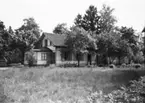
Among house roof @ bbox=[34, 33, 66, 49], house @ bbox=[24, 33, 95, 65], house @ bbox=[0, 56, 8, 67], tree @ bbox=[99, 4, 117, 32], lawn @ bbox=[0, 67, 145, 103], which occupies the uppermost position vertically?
tree @ bbox=[99, 4, 117, 32]

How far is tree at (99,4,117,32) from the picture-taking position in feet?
131

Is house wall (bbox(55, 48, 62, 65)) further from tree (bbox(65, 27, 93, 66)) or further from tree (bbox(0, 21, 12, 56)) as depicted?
tree (bbox(0, 21, 12, 56))

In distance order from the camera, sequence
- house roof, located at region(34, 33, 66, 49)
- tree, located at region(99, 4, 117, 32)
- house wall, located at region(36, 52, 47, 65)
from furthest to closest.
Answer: tree, located at region(99, 4, 117, 32) → house roof, located at region(34, 33, 66, 49) → house wall, located at region(36, 52, 47, 65)

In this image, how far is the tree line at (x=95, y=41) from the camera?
83.6ft

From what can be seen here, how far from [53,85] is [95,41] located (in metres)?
18.7

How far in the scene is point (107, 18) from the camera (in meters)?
39.9

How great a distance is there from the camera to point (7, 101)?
571cm

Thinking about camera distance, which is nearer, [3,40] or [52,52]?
[3,40]

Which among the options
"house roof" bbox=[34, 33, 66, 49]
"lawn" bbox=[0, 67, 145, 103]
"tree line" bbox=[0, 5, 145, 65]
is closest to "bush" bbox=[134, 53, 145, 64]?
"tree line" bbox=[0, 5, 145, 65]

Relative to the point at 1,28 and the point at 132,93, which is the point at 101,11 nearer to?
the point at 1,28

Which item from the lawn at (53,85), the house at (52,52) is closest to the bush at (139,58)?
the house at (52,52)

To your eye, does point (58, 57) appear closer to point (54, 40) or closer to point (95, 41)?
point (54, 40)

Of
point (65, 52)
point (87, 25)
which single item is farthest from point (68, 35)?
point (87, 25)

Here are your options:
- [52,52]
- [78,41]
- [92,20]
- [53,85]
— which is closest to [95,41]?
[78,41]
